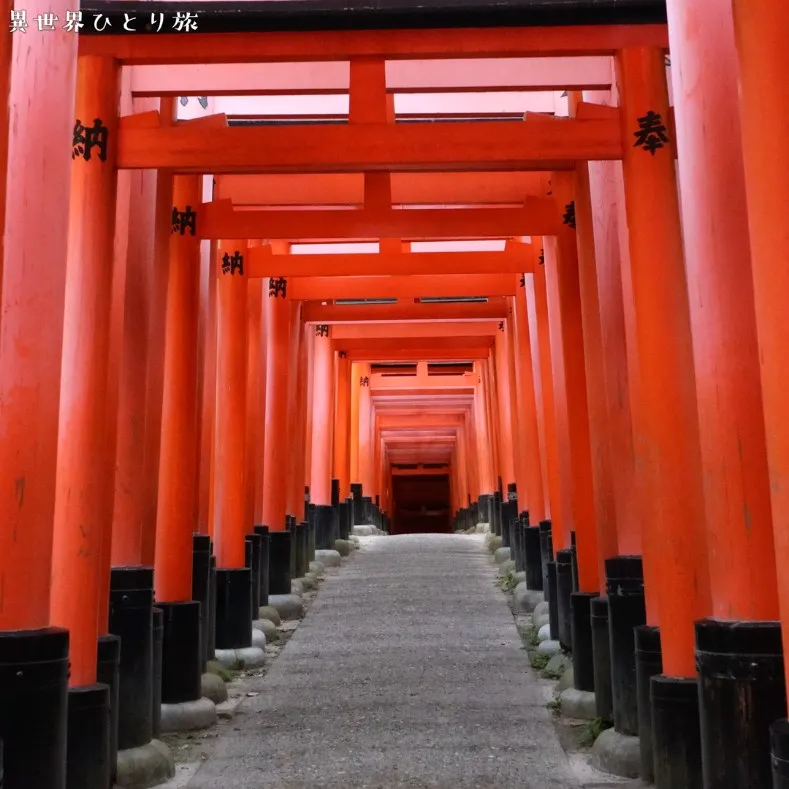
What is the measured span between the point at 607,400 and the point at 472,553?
916 centimetres

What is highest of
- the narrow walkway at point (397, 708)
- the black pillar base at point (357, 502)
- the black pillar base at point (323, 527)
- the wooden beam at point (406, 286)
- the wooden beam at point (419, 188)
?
the wooden beam at point (419, 188)

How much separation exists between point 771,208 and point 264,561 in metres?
7.57

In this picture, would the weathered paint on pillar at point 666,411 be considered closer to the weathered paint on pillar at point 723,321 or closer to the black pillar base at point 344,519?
the weathered paint on pillar at point 723,321

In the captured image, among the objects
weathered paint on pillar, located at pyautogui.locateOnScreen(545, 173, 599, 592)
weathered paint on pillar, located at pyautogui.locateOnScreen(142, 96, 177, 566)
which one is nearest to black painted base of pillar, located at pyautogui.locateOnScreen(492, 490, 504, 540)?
weathered paint on pillar, located at pyautogui.locateOnScreen(545, 173, 599, 592)

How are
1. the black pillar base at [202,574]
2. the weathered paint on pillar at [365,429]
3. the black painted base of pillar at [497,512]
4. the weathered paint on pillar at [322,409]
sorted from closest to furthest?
the black pillar base at [202,574], the weathered paint on pillar at [322,409], the black painted base of pillar at [497,512], the weathered paint on pillar at [365,429]

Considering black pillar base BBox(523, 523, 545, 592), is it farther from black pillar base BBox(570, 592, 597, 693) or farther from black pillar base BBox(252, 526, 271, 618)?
black pillar base BBox(570, 592, 597, 693)

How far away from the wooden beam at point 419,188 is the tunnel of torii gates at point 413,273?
3 cm

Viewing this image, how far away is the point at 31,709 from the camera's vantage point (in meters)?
3.64

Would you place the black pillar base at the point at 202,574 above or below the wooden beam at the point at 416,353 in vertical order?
below

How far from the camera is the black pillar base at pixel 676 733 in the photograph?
3969 mm

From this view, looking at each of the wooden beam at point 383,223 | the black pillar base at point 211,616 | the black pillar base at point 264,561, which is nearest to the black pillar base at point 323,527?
the black pillar base at point 264,561

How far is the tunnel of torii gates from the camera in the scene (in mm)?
3535

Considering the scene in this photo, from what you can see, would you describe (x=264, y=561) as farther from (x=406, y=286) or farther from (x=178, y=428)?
(x=178, y=428)

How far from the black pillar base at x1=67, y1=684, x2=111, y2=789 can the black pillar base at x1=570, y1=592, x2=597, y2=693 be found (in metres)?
2.90
